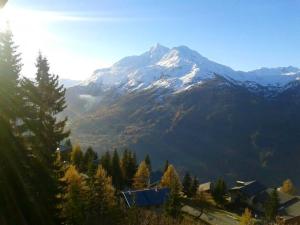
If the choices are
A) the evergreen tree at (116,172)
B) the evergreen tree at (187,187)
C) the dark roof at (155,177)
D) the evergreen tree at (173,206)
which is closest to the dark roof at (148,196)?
the evergreen tree at (116,172)

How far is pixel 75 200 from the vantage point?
1993 inches

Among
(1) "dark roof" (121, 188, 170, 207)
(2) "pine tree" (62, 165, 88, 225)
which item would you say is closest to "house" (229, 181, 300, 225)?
(1) "dark roof" (121, 188, 170, 207)

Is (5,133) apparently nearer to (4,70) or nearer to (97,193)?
(4,70)

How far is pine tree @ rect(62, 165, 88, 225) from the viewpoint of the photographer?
47.7 m

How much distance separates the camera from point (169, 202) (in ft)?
218

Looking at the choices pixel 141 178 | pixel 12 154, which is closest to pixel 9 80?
pixel 12 154

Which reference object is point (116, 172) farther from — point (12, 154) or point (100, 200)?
point (12, 154)

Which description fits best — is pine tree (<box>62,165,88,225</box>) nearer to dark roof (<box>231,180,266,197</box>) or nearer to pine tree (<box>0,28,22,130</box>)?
pine tree (<box>0,28,22,130</box>)

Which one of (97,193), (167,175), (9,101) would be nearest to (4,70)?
(9,101)

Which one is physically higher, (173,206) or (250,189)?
(173,206)

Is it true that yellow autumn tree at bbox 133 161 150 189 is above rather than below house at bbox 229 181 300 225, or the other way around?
above

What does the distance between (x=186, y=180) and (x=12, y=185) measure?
7740 cm

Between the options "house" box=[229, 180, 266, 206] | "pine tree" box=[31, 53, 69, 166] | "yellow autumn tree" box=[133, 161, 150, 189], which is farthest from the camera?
"house" box=[229, 180, 266, 206]

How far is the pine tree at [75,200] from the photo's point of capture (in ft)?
157
